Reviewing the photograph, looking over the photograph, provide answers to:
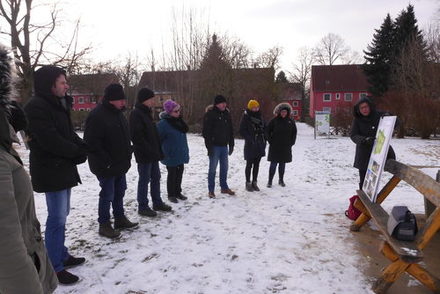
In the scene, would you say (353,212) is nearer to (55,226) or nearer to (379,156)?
(379,156)

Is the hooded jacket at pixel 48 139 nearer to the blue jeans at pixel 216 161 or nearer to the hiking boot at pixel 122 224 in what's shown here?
the hiking boot at pixel 122 224

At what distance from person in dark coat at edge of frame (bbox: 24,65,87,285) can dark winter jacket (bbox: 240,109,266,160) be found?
410cm

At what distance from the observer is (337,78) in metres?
51.8

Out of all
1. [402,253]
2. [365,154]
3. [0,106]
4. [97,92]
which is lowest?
[402,253]

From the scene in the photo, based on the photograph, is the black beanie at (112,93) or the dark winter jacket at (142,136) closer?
the black beanie at (112,93)

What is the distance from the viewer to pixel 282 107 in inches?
290

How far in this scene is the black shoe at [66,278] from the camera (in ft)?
10.9

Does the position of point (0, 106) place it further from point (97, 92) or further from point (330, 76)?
point (330, 76)

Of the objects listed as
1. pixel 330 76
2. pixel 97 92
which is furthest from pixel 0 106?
pixel 330 76

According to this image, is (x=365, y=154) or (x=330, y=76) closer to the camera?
(x=365, y=154)

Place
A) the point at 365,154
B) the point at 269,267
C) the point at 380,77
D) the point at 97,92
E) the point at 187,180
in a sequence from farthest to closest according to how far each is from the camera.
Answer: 1. the point at 97,92
2. the point at 380,77
3. the point at 187,180
4. the point at 365,154
5. the point at 269,267

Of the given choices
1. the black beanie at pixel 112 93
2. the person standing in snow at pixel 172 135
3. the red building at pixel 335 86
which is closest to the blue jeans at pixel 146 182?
the person standing in snow at pixel 172 135

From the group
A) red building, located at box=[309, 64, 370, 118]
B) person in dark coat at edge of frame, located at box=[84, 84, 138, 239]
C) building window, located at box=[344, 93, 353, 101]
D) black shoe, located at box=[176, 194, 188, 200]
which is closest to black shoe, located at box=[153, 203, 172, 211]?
black shoe, located at box=[176, 194, 188, 200]

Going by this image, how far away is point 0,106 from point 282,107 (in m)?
6.35
